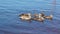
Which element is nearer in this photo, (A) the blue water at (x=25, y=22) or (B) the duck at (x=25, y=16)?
(A) the blue water at (x=25, y=22)

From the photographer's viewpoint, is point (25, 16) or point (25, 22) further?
point (25, 16)

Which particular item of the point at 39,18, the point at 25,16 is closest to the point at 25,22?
the point at 25,16

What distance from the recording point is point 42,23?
5984 millimetres

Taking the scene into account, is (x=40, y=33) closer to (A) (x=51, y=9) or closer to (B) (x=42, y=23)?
(B) (x=42, y=23)

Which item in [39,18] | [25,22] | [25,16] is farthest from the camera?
[25,16]

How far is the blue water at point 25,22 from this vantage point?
5.50 metres

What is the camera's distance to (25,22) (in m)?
6.05

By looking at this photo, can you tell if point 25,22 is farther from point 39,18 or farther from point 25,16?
point 39,18

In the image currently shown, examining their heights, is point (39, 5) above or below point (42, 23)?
above

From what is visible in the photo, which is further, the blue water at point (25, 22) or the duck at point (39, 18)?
the duck at point (39, 18)

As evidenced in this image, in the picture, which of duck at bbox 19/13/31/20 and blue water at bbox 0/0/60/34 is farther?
duck at bbox 19/13/31/20

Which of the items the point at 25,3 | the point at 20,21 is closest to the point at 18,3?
the point at 25,3

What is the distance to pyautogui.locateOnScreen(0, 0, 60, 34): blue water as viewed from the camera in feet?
18.0

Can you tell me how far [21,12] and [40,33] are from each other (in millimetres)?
1721
